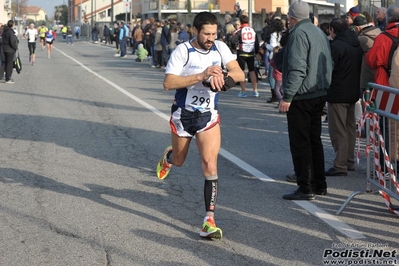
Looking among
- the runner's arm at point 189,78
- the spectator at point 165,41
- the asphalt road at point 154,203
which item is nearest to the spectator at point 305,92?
the asphalt road at point 154,203

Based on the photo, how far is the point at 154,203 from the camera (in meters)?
7.77

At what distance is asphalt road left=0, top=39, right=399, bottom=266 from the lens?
6.07 meters

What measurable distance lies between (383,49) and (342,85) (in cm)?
76

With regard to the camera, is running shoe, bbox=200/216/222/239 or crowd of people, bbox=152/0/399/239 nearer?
running shoe, bbox=200/216/222/239

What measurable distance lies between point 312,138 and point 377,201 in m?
0.94

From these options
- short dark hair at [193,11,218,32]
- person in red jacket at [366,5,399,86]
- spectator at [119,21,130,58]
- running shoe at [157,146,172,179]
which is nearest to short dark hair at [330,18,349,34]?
person in red jacket at [366,5,399,86]

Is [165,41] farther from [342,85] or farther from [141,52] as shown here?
[342,85]

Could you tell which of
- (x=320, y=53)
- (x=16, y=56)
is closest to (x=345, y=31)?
(x=320, y=53)

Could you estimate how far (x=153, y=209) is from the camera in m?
7.51

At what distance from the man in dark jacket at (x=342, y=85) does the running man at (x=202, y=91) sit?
9.24ft

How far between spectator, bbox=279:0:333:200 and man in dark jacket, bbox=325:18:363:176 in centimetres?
116

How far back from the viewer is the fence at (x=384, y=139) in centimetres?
720

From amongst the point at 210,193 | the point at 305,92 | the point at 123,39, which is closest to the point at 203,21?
the point at 210,193

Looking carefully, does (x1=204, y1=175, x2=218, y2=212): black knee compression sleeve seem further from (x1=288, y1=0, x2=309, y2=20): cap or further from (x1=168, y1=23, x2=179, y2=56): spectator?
(x1=168, y1=23, x2=179, y2=56): spectator
